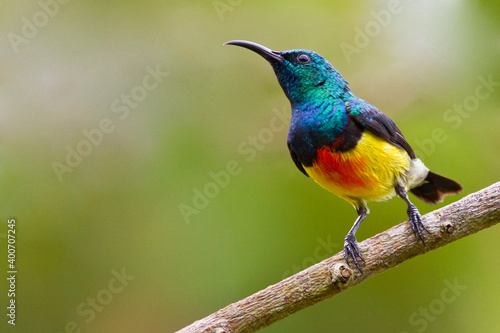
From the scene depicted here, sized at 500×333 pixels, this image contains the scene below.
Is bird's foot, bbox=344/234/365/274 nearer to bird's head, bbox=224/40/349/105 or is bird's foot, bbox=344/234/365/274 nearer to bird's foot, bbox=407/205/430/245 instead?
bird's foot, bbox=407/205/430/245

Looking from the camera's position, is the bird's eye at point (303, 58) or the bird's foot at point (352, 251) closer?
the bird's foot at point (352, 251)

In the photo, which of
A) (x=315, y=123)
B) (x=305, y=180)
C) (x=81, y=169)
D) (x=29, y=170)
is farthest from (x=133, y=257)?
(x=315, y=123)

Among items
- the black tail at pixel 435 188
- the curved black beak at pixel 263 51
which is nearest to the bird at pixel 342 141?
the curved black beak at pixel 263 51

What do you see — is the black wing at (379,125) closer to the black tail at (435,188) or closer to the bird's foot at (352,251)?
the black tail at (435,188)

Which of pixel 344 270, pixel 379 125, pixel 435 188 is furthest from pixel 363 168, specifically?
pixel 435 188

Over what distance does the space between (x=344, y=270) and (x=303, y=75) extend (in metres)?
1.64

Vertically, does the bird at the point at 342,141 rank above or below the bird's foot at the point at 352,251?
above

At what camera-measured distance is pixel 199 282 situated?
532cm

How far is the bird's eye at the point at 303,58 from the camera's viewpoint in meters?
4.18

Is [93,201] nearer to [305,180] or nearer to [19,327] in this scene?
[19,327]

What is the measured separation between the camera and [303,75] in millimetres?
4133

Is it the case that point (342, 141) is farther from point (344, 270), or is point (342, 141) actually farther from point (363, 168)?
point (344, 270)

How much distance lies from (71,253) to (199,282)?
52.8 inches

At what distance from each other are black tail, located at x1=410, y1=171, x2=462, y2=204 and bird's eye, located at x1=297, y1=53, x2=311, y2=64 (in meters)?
1.43
